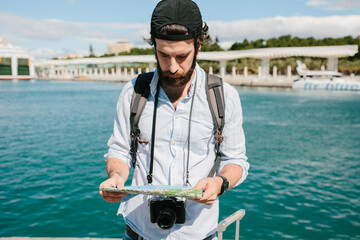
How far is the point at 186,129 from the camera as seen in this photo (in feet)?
5.30

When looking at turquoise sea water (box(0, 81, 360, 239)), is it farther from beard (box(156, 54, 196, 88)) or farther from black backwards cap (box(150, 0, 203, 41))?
black backwards cap (box(150, 0, 203, 41))

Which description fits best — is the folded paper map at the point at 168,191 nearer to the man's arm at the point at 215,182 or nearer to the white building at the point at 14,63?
the man's arm at the point at 215,182

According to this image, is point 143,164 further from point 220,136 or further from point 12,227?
point 12,227

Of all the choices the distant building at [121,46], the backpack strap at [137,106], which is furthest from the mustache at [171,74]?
the distant building at [121,46]

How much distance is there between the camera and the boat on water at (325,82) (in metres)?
38.9

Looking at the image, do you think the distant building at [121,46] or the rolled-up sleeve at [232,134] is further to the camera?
the distant building at [121,46]

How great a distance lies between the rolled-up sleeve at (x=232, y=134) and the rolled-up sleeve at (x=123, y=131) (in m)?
0.48

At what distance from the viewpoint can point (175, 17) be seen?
1492 mm

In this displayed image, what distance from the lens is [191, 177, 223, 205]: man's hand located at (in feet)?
4.54

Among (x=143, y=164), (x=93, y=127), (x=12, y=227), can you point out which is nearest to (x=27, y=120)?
(x=93, y=127)

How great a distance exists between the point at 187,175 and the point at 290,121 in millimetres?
17516

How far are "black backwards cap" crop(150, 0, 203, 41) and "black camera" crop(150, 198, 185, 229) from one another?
770mm

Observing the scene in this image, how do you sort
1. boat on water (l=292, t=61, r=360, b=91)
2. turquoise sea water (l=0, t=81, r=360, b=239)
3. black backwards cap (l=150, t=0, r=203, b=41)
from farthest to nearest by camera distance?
boat on water (l=292, t=61, r=360, b=91) → turquoise sea water (l=0, t=81, r=360, b=239) → black backwards cap (l=150, t=0, r=203, b=41)

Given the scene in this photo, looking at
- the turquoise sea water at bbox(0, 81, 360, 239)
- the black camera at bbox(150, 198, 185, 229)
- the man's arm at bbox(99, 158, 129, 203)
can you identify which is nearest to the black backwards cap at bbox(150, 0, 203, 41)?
the man's arm at bbox(99, 158, 129, 203)
